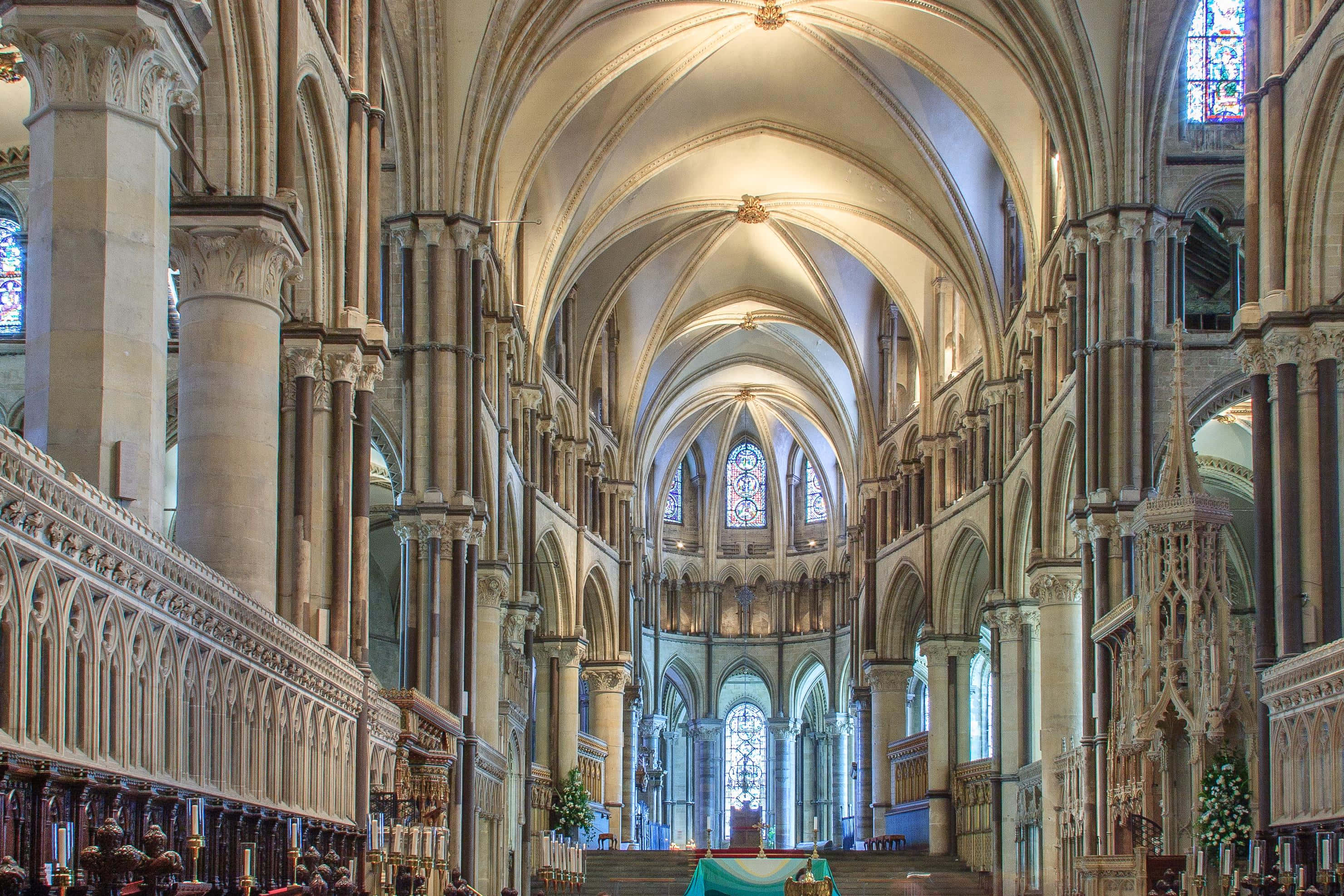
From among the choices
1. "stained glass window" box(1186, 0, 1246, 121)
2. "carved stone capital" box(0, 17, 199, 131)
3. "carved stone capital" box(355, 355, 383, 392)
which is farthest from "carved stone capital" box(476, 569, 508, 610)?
"carved stone capital" box(0, 17, 199, 131)

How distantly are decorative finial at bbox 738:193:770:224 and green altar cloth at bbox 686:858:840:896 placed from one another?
67.3 feet

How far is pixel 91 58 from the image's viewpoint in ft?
37.2

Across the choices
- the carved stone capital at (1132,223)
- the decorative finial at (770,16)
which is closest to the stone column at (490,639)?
the decorative finial at (770,16)

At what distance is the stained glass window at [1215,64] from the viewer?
90.3 ft

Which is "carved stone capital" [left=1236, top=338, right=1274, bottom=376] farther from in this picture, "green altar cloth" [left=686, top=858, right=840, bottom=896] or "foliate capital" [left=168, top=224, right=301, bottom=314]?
"foliate capital" [left=168, top=224, right=301, bottom=314]

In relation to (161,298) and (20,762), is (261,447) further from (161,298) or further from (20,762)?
(20,762)

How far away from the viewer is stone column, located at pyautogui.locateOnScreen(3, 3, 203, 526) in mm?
10844

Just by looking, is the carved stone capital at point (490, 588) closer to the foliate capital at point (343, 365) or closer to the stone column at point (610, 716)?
the foliate capital at point (343, 365)

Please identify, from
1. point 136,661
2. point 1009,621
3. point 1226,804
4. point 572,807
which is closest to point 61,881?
point 136,661

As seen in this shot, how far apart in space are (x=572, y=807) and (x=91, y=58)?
30755mm

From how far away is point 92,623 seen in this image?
10172 millimetres

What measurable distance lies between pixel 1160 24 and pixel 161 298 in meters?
19.7

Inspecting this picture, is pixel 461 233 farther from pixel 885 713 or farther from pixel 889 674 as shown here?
pixel 885 713

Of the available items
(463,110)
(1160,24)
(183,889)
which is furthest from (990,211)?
(183,889)
